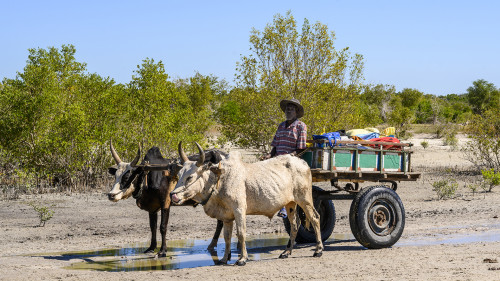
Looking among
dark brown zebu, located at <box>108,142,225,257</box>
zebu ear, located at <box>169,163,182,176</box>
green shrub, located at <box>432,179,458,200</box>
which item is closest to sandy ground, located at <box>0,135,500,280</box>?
green shrub, located at <box>432,179,458,200</box>

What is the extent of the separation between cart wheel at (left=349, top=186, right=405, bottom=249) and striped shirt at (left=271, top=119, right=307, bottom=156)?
4.29ft

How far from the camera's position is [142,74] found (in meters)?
20.9

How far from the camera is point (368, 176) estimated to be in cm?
1043

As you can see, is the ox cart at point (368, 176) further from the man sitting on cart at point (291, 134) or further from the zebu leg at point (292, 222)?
the zebu leg at point (292, 222)

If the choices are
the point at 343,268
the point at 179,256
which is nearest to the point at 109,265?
the point at 179,256

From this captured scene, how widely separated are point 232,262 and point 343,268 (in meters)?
1.84

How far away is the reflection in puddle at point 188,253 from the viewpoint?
9562 millimetres

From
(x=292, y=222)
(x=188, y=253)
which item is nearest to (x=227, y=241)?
(x=292, y=222)

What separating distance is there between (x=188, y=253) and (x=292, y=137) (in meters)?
2.67

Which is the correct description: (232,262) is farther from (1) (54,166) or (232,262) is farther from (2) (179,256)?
(1) (54,166)

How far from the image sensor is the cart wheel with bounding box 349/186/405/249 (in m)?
10.1

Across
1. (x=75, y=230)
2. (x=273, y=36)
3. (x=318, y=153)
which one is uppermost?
(x=273, y=36)

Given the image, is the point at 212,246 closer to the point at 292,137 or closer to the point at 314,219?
the point at 314,219

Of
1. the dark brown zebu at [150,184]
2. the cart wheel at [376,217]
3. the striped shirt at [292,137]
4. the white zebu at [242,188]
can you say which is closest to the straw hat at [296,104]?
the striped shirt at [292,137]
